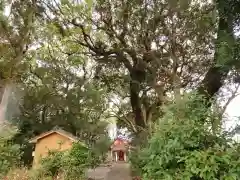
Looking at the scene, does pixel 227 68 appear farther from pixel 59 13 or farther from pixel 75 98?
pixel 75 98

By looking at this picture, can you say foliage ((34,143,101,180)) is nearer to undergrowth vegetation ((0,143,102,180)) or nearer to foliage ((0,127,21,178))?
undergrowth vegetation ((0,143,102,180))

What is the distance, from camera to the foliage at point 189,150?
12.7 ft

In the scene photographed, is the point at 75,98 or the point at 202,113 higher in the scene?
the point at 75,98

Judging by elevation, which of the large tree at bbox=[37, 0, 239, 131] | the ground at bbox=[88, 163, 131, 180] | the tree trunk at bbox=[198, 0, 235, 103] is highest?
the large tree at bbox=[37, 0, 239, 131]

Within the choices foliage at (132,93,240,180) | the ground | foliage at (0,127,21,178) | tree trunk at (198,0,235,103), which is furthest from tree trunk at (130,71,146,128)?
foliage at (132,93,240,180)

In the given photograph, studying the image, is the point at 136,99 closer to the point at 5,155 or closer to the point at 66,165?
the point at 66,165

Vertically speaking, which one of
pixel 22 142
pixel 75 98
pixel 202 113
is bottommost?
pixel 202 113

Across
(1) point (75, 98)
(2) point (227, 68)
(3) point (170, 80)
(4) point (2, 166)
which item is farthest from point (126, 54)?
(1) point (75, 98)

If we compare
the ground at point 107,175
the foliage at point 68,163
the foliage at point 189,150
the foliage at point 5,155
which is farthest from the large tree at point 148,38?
the foliage at point 5,155

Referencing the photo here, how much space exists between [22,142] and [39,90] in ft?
9.32

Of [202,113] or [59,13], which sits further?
[59,13]

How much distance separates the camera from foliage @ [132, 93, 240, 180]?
3.88 m

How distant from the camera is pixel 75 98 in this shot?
16.7 m

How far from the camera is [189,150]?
4.21 metres
